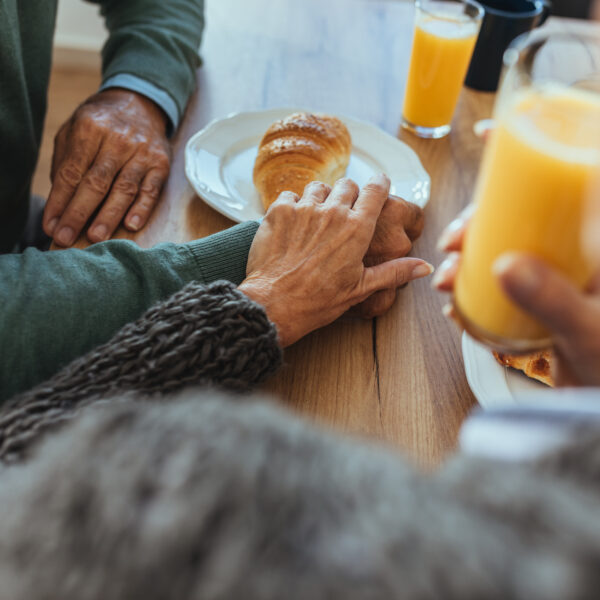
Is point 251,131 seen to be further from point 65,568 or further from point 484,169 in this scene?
point 65,568

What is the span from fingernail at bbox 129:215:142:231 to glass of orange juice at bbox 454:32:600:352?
1.99 ft

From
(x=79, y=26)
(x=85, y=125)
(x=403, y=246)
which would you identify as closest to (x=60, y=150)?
(x=85, y=125)

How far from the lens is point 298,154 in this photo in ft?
3.23

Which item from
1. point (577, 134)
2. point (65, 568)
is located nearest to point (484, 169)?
point (577, 134)

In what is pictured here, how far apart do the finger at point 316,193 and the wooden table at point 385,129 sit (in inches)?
6.9

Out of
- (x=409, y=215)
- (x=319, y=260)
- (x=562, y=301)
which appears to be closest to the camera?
(x=562, y=301)

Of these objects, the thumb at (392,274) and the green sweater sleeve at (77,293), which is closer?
the green sweater sleeve at (77,293)

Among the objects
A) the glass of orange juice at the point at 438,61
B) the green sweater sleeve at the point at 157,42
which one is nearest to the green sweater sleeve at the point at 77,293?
the green sweater sleeve at the point at 157,42

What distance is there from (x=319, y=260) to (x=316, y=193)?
13 cm

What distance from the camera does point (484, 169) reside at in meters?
0.51

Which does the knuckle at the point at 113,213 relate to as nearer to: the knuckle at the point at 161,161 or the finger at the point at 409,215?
the knuckle at the point at 161,161

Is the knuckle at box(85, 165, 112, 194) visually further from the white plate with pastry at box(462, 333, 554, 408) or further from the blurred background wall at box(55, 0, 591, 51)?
the blurred background wall at box(55, 0, 591, 51)

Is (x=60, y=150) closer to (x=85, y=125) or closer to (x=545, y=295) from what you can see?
(x=85, y=125)

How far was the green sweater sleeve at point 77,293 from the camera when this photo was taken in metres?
0.66
